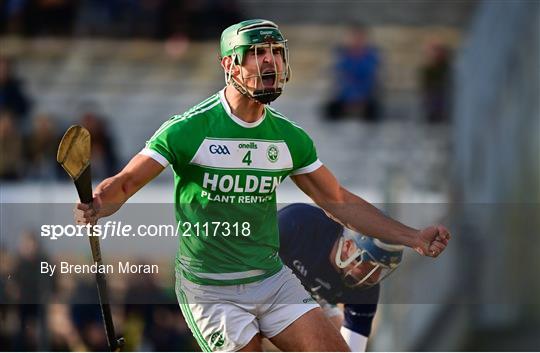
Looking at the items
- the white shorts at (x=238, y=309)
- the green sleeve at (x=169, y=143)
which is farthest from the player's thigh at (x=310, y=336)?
the green sleeve at (x=169, y=143)

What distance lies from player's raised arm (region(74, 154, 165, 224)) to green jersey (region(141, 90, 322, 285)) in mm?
55

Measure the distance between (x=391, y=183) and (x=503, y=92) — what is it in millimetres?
2797

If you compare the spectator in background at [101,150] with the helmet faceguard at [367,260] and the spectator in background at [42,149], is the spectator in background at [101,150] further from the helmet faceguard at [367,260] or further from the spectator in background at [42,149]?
the helmet faceguard at [367,260]

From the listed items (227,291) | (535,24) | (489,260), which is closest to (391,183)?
(489,260)

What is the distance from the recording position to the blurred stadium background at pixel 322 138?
34.8 ft

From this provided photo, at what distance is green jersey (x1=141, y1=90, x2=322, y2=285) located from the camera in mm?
7277

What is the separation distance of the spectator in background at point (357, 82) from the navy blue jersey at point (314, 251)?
8.41 m

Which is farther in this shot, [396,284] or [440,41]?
[440,41]

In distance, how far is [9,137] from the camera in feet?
51.4

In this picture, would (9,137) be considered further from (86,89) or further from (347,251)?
(347,251)

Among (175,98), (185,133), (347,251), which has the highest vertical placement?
(185,133)

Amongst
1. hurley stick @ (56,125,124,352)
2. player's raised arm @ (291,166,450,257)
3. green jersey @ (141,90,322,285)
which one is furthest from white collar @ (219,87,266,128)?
hurley stick @ (56,125,124,352)

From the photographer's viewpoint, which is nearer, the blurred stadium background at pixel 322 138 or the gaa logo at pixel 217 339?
the gaa logo at pixel 217 339

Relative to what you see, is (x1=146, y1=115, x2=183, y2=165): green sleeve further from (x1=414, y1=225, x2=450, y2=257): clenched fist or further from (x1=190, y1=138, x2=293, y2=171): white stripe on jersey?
(x1=414, y1=225, x2=450, y2=257): clenched fist
